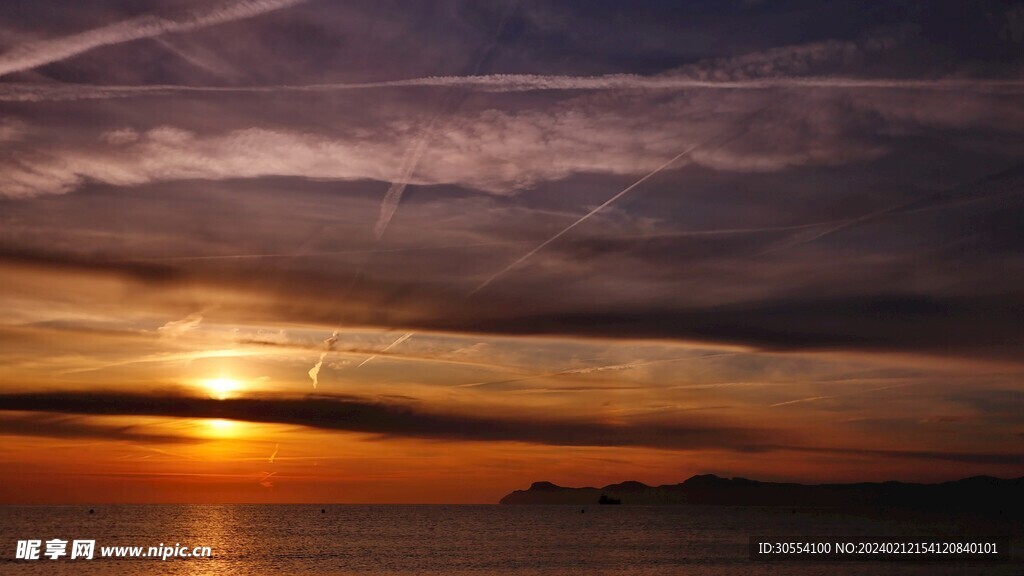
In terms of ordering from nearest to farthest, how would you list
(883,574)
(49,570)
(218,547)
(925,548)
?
(883,574) < (49,570) < (925,548) < (218,547)

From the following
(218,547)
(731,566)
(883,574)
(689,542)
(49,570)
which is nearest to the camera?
(883,574)

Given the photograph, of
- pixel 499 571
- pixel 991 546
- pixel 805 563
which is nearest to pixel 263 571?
pixel 499 571

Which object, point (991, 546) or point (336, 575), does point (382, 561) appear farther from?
point (991, 546)

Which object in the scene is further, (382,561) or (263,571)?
(382,561)

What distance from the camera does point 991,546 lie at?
175375 millimetres

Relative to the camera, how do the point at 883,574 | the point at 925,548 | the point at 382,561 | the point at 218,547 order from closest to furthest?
1. the point at 883,574
2. the point at 382,561
3. the point at 925,548
4. the point at 218,547

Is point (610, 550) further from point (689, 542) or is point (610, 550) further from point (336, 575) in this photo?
point (336, 575)

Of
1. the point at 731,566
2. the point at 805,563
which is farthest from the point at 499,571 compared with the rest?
the point at 805,563

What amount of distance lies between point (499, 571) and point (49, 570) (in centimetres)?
6250

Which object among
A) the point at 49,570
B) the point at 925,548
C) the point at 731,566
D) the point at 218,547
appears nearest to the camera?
the point at 49,570

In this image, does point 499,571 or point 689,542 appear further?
point 689,542

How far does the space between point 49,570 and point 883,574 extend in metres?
112

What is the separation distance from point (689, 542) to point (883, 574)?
84.8 metres

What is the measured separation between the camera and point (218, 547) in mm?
176625
